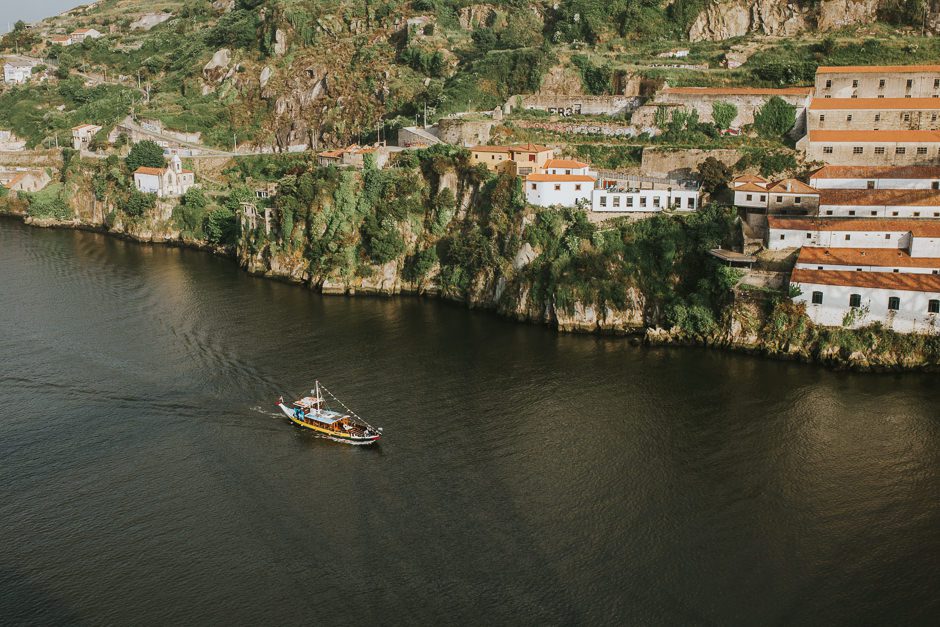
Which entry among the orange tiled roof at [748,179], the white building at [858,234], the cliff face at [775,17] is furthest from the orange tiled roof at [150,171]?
the white building at [858,234]

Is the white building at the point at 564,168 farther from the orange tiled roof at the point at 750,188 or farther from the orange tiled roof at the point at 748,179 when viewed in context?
the orange tiled roof at the point at 750,188

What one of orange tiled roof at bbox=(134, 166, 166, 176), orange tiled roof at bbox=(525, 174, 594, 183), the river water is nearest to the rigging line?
the river water

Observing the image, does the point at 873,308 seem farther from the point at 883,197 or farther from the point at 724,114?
the point at 724,114

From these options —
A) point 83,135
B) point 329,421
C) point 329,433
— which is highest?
point 83,135

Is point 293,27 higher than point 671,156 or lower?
higher

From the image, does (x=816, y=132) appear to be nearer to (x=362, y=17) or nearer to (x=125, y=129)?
(x=362, y=17)

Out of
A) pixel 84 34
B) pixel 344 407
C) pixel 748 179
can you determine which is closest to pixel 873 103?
pixel 748 179

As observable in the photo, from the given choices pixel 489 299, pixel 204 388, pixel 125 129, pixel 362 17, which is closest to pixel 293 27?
pixel 362 17
